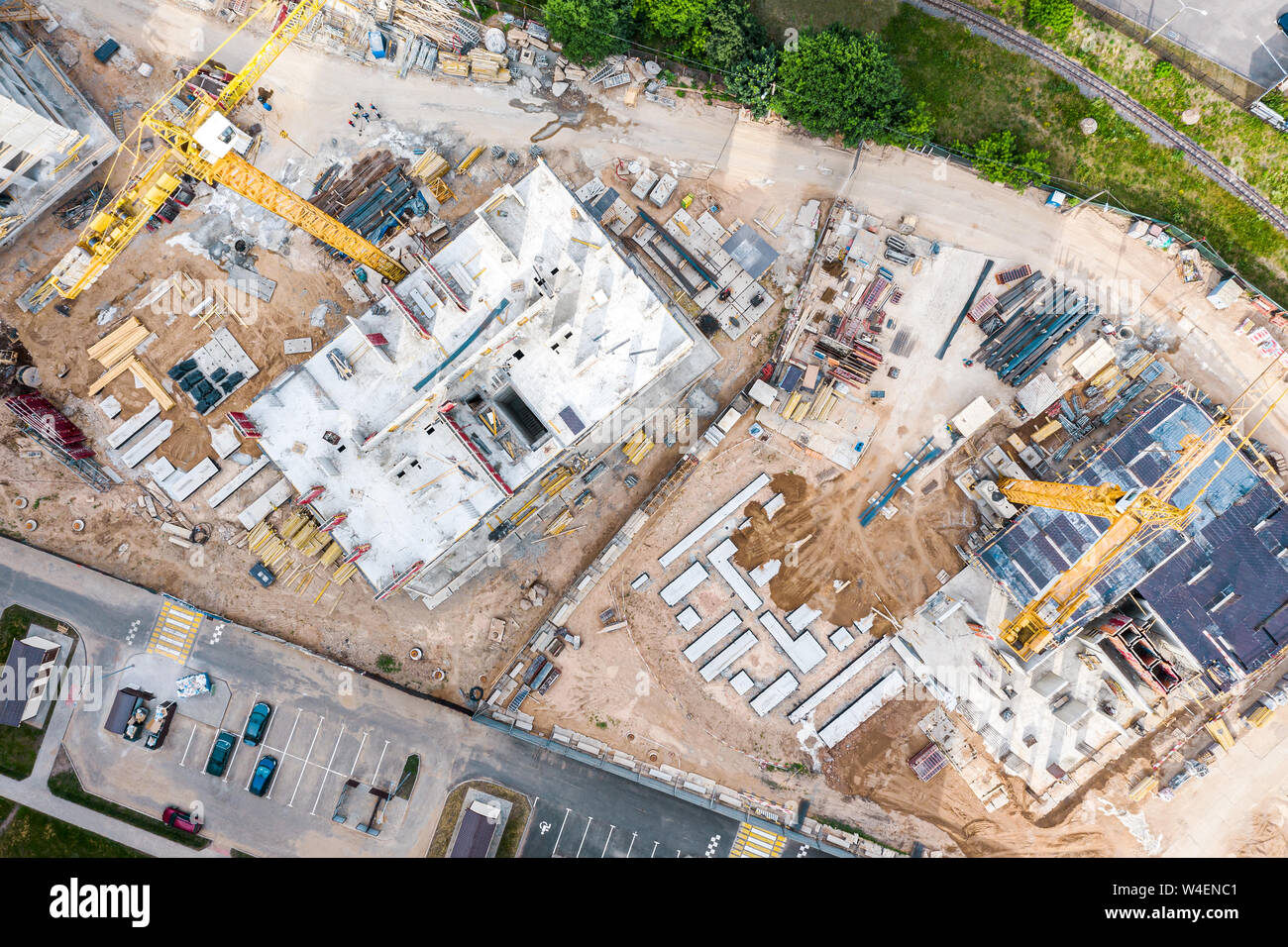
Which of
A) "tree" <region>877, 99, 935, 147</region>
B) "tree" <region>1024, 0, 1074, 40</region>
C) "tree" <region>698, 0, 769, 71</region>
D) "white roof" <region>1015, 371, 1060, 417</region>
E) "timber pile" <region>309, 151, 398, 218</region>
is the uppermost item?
"tree" <region>1024, 0, 1074, 40</region>

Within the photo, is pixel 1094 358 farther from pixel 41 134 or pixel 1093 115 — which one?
pixel 41 134

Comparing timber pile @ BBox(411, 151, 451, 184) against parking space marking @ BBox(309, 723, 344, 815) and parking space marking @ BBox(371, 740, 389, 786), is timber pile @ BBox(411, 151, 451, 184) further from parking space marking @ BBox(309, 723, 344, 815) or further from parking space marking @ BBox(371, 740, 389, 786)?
parking space marking @ BBox(371, 740, 389, 786)

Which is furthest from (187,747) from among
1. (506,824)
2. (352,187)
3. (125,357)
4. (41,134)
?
(41,134)

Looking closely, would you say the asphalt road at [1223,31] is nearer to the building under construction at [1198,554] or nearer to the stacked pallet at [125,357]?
the building under construction at [1198,554]

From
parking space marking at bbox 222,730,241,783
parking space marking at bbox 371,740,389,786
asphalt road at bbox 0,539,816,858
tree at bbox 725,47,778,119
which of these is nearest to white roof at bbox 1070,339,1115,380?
tree at bbox 725,47,778,119
